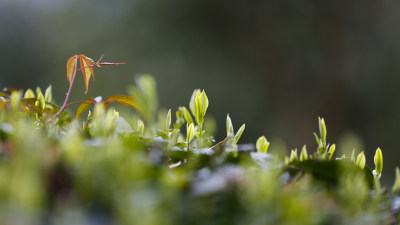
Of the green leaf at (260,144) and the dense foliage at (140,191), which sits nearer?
the dense foliage at (140,191)

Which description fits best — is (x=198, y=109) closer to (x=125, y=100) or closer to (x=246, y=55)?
(x=125, y=100)

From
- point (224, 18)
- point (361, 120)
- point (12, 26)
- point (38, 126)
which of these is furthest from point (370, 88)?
point (38, 126)

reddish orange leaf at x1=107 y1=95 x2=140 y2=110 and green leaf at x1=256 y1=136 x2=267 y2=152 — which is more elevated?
reddish orange leaf at x1=107 y1=95 x2=140 y2=110

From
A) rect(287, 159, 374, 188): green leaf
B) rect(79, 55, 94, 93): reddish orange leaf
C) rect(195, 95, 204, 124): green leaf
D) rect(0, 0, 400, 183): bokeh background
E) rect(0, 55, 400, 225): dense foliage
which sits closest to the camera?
rect(0, 55, 400, 225): dense foliage

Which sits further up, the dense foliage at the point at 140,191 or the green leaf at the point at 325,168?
the dense foliage at the point at 140,191

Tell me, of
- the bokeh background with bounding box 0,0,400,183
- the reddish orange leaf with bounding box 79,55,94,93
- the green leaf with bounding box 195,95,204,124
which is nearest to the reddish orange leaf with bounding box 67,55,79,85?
the reddish orange leaf with bounding box 79,55,94,93

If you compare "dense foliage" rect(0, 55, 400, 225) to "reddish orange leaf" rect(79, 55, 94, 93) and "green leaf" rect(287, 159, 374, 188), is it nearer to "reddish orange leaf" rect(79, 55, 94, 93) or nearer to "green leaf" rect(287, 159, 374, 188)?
"green leaf" rect(287, 159, 374, 188)

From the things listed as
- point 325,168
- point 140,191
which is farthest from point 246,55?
point 140,191

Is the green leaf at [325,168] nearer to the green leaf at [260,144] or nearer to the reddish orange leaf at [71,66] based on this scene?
the green leaf at [260,144]

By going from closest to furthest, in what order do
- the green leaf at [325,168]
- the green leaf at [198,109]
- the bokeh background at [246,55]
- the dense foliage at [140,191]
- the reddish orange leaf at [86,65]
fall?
the dense foliage at [140,191] → the green leaf at [325,168] → the green leaf at [198,109] → the reddish orange leaf at [86,65] → the bokeh background at [246,55]

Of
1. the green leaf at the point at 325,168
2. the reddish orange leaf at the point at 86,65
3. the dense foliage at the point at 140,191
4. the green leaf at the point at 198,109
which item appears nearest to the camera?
the dense foliage at the point at 140,191

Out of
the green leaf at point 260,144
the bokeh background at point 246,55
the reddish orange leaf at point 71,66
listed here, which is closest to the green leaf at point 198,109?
the green leaf at point 260,144
